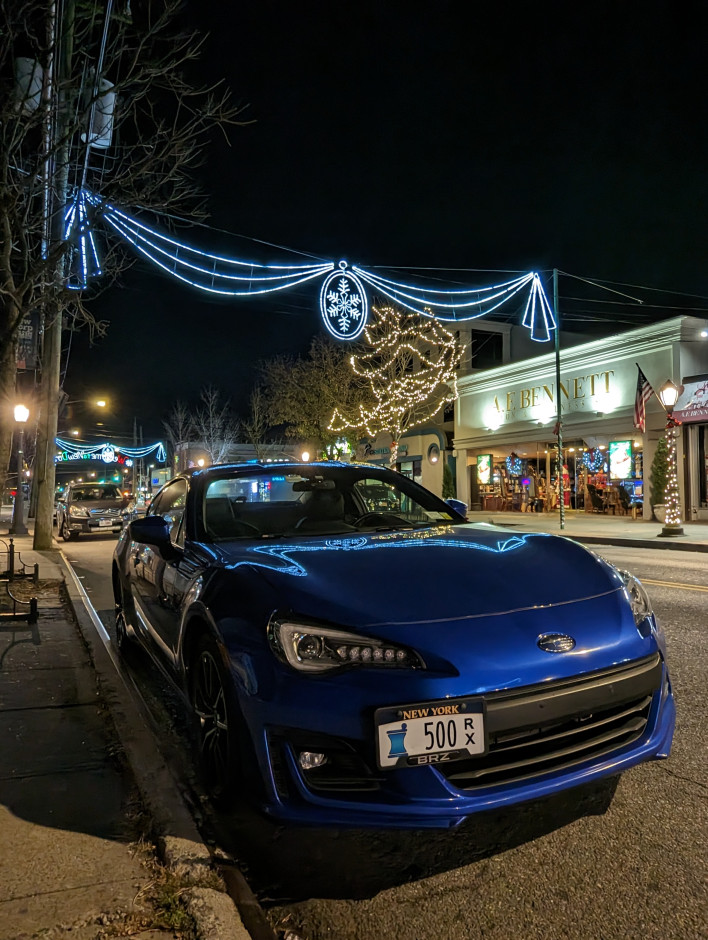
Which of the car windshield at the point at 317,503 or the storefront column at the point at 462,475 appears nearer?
the car windshield at the point at 317,503

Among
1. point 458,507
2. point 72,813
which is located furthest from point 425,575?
point 458,507

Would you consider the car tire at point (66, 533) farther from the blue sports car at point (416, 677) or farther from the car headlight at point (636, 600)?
the car headlight at point (636, 600)

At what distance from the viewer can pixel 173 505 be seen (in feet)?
16.8

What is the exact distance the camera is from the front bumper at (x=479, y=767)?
7.34ft

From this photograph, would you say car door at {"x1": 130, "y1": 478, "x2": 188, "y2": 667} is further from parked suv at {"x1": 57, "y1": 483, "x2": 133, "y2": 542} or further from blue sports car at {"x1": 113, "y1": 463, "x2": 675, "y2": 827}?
parked suv at {"x1": 57, "y1": 483, "x2": 133, "y2": 542}

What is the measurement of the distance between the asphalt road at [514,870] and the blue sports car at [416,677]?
1.02 ft

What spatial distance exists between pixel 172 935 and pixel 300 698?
77cm

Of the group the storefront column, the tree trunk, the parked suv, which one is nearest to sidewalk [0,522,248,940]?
the tree trunk

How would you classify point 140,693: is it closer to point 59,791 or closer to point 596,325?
point 59,791

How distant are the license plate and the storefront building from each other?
20.9 meters

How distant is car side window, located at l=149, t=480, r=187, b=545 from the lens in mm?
4231

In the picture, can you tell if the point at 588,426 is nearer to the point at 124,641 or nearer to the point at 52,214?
the point at 52,214

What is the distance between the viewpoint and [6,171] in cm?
658

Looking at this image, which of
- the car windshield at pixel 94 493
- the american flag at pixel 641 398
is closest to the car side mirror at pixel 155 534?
the american flag at pixel 641 398
